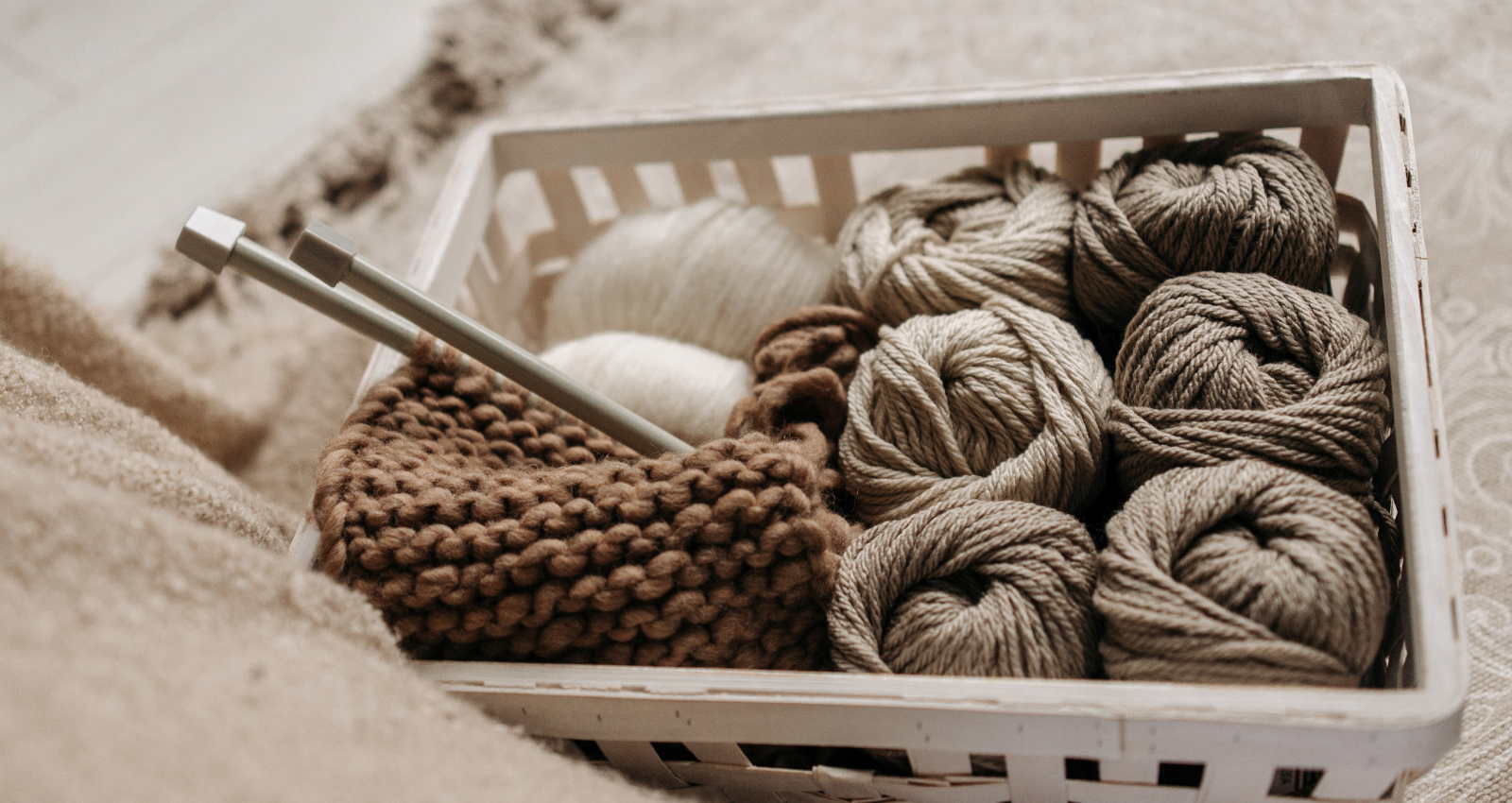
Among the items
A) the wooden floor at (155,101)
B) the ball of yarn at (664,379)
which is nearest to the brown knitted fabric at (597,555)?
the ball of yarn at (664,379)

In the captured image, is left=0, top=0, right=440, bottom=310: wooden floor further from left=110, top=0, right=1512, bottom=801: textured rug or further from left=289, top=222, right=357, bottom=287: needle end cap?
left=289, top=222, right=357, bottom=287: needle end cap

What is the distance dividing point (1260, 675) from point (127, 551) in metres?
0.50

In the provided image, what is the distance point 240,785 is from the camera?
39cm

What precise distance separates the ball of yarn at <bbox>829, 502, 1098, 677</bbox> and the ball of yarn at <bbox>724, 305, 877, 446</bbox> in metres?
0.11

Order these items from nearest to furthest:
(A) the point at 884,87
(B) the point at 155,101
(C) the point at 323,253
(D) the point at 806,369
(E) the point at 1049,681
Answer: (E) the point at 1049,681, (C) the point at 323,253, (D) the point at 806,369, (A) the point at 884,87, (B) the point at 155,101

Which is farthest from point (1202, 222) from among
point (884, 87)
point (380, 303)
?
point (884, 87)

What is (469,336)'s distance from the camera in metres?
0.63

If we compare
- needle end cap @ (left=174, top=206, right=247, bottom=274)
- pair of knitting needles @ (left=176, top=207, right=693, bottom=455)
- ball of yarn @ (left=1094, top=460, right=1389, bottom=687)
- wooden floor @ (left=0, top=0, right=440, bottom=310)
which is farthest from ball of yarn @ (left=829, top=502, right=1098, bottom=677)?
wooden floor @ (left=0, top=0, right=440, bottom=310)

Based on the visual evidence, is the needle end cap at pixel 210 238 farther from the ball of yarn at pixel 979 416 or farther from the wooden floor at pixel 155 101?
the wooden floor at pixel 155 101

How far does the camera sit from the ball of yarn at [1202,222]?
62 cm

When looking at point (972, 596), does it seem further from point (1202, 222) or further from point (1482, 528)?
point (1482, 528)

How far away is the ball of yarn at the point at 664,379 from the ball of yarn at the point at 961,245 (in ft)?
0.35

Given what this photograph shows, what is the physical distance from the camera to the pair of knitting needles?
23.0 inches

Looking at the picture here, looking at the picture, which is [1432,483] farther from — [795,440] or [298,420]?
[298,420]
